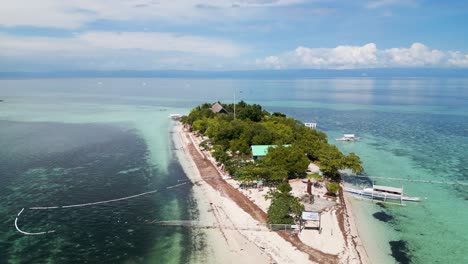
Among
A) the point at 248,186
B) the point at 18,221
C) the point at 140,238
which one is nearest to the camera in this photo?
the point at 140,238

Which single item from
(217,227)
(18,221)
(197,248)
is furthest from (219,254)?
(18,221)

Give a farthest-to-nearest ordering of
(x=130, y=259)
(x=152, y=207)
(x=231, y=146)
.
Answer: (x=231, y=146) → (x=152, y=207) → (x=130, y=259)

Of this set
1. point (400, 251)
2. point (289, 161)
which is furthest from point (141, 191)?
point (400, 251)

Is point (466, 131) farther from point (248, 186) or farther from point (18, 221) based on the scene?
point (18, 221)

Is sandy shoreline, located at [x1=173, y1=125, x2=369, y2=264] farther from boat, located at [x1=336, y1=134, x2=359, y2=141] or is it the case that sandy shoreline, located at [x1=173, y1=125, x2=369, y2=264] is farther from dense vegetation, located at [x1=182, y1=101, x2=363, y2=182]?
boat, located at [x1=336, y1=134, x2=359, y2=141]

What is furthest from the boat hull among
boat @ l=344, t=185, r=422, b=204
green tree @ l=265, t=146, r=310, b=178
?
green tree @ l=265, t=146, r=310, b=178
